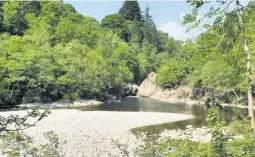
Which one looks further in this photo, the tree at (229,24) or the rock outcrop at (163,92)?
the rock outcrop at (163,92)

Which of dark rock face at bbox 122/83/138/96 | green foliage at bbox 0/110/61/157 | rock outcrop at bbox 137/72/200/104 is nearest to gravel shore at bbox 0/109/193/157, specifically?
green foliage at bbox 0/110/61/157

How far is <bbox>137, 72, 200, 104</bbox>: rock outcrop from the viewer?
2254 inches

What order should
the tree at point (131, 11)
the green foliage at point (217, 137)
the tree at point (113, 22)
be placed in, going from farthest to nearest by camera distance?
the tree at point (131, 11) < the tree at point (113, 22) < the green foliage at point (217, 137)

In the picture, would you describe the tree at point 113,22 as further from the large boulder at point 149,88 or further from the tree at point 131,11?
the large boulder at point 149,88

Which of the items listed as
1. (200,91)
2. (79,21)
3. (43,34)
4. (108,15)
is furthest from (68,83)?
(108,15)

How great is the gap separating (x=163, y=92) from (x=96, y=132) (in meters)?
44.1

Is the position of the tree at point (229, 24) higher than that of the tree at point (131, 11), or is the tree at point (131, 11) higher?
the tree at point (131, 11)

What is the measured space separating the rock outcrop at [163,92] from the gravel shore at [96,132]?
25.9 meters

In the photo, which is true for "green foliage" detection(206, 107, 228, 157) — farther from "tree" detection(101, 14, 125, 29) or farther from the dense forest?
"tree" detection(101, 14, 125, 29)

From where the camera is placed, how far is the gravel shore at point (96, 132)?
16.1 metres

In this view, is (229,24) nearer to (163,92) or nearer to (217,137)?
(217,137)

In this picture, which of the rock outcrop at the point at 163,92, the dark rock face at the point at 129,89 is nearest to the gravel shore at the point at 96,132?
the rock outcrop at the point at 163,92

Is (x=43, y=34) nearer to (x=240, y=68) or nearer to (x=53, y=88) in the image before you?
(x=53, y=88)

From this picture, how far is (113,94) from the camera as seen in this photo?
5862cm
